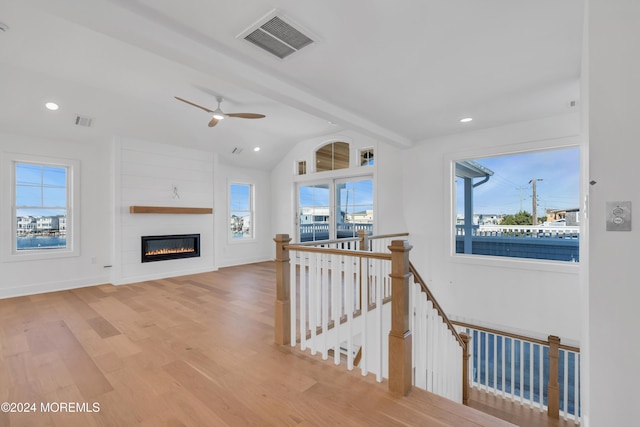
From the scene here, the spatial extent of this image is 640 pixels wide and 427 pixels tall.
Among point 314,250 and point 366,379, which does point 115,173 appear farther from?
point 366,379

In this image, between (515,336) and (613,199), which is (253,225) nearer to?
(515,336)

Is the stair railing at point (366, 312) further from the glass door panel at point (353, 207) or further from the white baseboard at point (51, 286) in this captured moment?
the white baseboard at point (51, 286)

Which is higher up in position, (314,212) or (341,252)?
(314,212)

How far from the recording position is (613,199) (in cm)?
153

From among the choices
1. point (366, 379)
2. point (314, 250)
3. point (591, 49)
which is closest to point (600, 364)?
point (366, 379)

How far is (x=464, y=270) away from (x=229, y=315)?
3.74 metres

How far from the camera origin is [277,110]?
4969 mm

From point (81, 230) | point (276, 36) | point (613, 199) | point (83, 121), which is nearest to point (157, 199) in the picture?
point (81, 230)

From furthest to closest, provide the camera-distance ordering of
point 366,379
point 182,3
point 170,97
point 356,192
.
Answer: point 356,192, point 170,97, point 366,379, point 182,3

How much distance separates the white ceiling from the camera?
202 centimetres

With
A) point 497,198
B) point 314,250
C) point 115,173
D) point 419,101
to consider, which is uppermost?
point 419,101

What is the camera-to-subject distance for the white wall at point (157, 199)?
520 centimetres

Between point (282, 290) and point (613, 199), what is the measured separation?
238cm

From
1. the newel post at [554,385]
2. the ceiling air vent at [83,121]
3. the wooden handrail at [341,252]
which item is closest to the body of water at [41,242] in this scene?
the ceiling air vent at [83,121]
